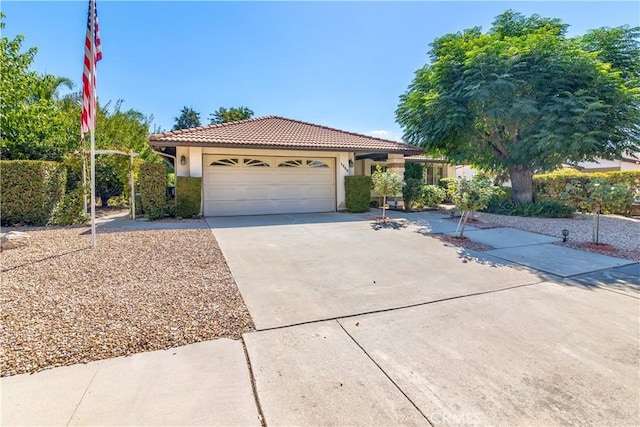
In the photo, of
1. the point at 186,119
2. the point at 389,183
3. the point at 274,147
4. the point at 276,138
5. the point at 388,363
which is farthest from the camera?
the point at 186,119

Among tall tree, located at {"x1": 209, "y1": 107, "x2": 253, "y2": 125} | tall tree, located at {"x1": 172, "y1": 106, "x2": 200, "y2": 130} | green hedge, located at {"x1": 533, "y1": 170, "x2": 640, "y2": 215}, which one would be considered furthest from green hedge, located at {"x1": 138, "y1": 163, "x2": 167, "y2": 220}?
tall tree, located at {"x1": 172, "y1": 106, "x2": 200, "y2": 130}

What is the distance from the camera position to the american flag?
6297 millimetres

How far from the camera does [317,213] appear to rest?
13.4m

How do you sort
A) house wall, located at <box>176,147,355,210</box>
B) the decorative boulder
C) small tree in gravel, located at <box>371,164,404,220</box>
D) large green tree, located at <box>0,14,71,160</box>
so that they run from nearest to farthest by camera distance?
the decorative boulder → small tree in gravel, located at <box>371,164,404,220</box> → large green tree, located at <box>0,14,71,160</box> → house wall, located at <box>176,147,355,210</box>

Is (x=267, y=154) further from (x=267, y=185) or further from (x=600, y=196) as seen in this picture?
(x=600, y=196)

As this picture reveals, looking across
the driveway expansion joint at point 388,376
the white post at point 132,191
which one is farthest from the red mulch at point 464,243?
the white post at point 132,191

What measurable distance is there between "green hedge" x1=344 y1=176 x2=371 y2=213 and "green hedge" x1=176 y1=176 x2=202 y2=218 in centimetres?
599

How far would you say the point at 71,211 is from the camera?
10.1 m

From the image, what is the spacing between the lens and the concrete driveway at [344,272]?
4.17 metres

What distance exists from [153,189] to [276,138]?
499 cm

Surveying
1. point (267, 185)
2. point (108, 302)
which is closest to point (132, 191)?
point (267, 185)

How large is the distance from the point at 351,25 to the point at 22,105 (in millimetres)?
12245

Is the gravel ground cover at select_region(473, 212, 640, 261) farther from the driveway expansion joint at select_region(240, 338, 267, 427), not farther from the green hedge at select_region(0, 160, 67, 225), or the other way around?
the green hedge at select_region(0, 160, 67, 225)

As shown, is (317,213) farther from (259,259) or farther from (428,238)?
(259,259)
